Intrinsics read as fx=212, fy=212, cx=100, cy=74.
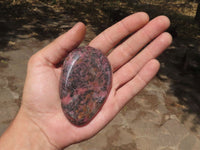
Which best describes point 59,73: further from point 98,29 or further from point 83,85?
point 98,29

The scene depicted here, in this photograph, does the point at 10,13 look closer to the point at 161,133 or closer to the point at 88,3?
the point at 88,3

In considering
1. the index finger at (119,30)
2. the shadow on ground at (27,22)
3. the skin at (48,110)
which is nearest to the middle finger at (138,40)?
the index finger at (119,30)

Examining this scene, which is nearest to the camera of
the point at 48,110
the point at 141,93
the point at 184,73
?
the point at 48,110

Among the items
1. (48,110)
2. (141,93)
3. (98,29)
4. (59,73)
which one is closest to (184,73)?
(141,93)

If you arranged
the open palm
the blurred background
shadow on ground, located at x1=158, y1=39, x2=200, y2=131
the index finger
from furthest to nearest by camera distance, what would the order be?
shadow on ground, located at x1=158, y1=39, x2=200, y2=131
the blurred background
the index finger
the open palm

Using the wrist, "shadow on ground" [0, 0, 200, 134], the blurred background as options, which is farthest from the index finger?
"shadow on ground" [0, 0, 200, 134]

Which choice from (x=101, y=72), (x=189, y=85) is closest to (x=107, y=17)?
(x=189, y=85)

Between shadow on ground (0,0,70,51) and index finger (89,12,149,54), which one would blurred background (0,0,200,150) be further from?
index finger (89,12,149,54)
